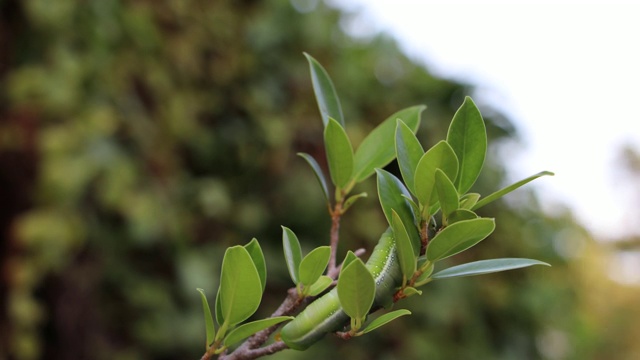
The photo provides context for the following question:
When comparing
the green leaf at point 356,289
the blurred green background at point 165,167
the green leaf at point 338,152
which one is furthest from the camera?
the blurred green background at point 165,167

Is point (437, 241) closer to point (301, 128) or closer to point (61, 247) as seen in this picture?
point (61, 247)

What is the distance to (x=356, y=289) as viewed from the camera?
1.21 ft

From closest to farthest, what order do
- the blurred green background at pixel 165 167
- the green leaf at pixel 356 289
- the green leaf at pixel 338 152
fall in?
the green leaf at pixel 356 289 → the green leaf at pixel 338 152 → the blurred green background at pixel 165 167

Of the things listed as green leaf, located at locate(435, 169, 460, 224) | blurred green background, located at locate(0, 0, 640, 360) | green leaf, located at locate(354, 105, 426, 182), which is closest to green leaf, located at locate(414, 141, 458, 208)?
green leaf, located at locate(435, 169, 460, 224)

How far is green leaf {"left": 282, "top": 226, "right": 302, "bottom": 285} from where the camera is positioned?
1.48ft

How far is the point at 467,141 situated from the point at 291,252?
15 centimetres

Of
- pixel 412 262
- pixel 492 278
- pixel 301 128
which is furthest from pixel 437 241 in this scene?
pixel 492 278

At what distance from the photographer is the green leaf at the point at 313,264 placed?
43 centimetres

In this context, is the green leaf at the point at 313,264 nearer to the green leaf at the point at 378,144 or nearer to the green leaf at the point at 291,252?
the green leaf at the point at 291,252

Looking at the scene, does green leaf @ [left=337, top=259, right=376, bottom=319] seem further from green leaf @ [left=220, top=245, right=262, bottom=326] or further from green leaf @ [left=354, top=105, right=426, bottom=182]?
green leaf @ [left=354, top=105, right=426, bottom=182]

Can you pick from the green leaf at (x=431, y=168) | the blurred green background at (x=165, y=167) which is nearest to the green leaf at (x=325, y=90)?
the green leaf at (x=431, y=168)

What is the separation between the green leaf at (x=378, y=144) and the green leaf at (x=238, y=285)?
17 cm

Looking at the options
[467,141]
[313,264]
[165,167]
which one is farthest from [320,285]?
[165,167]

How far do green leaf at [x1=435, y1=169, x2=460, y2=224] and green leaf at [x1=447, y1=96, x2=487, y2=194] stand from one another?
0.12ft
